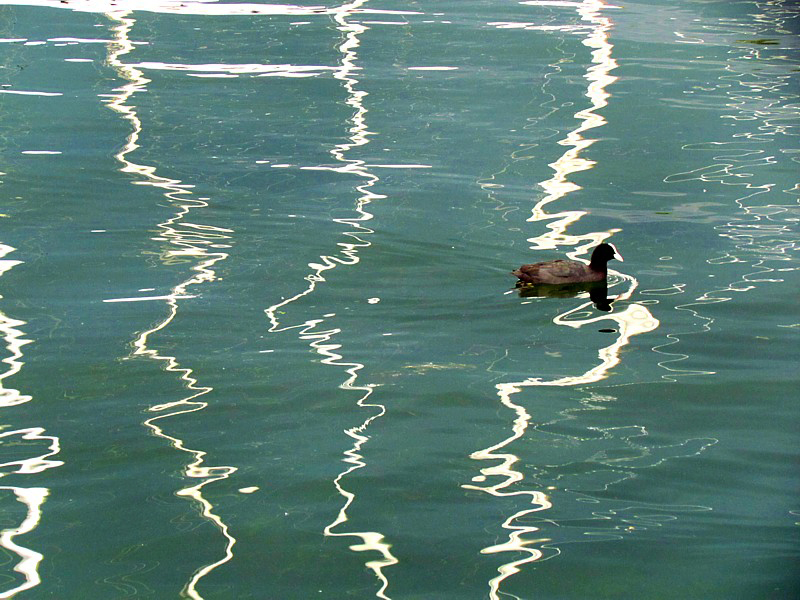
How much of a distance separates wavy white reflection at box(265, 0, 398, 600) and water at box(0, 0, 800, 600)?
0.03m

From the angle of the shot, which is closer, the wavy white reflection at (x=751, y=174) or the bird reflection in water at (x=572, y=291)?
the bird reflection in water at (x=572, y=291)

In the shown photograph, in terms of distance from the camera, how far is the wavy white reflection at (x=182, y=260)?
23.0 feet

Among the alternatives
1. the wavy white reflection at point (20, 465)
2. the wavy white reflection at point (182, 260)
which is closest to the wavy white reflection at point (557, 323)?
the wavy white reflection at point (182, 260)

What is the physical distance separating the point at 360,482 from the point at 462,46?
15023 millimetres

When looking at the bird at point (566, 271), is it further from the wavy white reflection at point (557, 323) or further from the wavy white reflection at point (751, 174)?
the wavy white reflection at point (751, 174)

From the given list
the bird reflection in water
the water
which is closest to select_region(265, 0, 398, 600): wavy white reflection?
the water

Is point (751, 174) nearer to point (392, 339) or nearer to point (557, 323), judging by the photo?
point (557, 323)

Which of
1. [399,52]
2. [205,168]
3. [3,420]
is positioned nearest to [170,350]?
[3,420]

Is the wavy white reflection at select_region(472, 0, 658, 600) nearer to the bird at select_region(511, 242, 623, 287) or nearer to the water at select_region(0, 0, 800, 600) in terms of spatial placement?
the water at select_region(0, 0, 800, 600)

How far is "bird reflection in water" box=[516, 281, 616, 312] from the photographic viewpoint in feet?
33.8

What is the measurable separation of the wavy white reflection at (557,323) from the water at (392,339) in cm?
3

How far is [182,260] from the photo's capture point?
11023mm

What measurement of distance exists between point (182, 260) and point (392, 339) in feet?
7.76

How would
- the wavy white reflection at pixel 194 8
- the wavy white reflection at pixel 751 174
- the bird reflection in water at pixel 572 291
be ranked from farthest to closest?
the wavy white reflection at pixel 194 8 → the wavy white reflection at pixel 751 174 → the bird reflection in water at pixel 572 291
